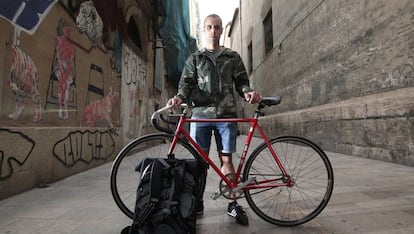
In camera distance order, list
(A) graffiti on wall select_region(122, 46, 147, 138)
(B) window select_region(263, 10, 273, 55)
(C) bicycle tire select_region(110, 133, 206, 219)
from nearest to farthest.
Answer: (C) bicycle tire select_region(110, 133, 206, 219), (A) graffiti on wall select_region(122, 46, 147, 138), (B) window select_region(263, 10, 273, 55)

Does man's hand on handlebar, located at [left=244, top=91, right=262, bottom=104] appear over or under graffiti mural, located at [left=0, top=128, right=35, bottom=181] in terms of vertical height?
over

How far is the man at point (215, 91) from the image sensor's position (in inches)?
116

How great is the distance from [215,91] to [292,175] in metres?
1.02

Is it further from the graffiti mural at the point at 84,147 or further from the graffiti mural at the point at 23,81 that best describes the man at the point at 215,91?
the graffiti mural at the point at 84,147

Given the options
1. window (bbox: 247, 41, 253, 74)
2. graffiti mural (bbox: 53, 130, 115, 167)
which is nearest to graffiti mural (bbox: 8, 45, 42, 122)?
graffiti mural (bbox: 53, 130, 115, 167)

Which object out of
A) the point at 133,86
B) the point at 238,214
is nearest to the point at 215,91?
the point at 238,214

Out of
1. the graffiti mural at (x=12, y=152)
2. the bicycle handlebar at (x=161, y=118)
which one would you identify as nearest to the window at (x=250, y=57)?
the graffiti mural at (x=12, y=152)

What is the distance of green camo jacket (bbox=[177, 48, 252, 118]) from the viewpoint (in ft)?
9.87

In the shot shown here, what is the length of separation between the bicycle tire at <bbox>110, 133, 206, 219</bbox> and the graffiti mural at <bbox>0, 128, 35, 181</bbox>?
1.87m

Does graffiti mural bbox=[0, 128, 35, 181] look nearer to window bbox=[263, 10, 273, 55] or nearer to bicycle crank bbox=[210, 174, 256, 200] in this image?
bicycle crank bbox=[210, 174, 256, 200]

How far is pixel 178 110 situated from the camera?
294 cm

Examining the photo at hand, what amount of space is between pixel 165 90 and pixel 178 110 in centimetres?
1322

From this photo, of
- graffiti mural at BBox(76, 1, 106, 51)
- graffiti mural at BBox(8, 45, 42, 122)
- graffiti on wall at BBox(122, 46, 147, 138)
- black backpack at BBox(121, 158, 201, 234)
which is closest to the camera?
black backpack at BBox(121, 158, 201, 234)

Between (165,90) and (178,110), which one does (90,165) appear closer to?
(178,110)
